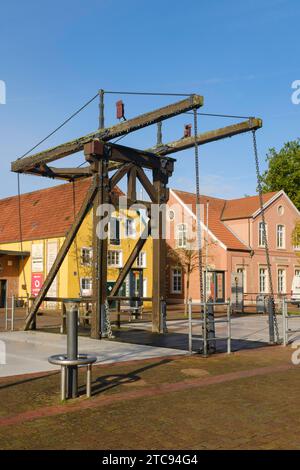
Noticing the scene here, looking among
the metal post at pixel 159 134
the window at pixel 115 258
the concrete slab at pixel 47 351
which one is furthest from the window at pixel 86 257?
the concrete slab at pixel 47 351

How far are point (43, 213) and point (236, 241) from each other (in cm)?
1427

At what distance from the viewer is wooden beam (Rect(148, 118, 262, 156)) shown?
12.2 m

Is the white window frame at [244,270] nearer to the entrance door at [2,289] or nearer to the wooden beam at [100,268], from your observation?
the entrance door at [2,289]

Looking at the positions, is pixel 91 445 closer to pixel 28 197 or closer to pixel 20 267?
pixel 20 267

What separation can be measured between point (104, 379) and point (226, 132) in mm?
7174

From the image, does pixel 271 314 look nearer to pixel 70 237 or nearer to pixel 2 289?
pixel 70 237

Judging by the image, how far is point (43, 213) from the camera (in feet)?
115

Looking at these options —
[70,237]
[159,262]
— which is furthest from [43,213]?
[159,262]

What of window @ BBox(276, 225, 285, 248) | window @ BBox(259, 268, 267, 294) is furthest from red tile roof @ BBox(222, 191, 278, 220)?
window @ BBox(259, 268, 267, 294)

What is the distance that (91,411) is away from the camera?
5984 mm

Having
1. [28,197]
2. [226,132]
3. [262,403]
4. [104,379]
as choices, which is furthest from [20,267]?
[262,403]

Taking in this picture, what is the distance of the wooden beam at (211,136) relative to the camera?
1221 centimetres

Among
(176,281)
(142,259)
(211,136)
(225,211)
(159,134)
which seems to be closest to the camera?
(211,136)

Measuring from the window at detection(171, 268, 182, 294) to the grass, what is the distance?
30.6 meters
